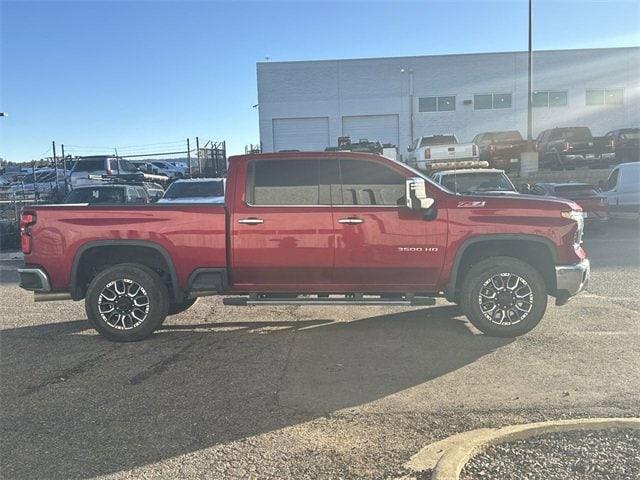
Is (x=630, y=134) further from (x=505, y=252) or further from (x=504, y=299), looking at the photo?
(x=504, y=299)

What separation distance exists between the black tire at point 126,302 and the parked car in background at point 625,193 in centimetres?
1281

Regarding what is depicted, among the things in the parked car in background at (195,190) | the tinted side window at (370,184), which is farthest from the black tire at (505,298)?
the parked car in background at (195,190)

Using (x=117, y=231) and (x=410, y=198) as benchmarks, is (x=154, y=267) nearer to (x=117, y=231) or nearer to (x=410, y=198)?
(x=117, y=231)

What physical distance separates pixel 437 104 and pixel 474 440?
36125 millimetres

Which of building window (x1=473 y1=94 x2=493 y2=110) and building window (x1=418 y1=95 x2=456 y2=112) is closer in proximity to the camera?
building window (x1=473 y1=94 x2=493 y2=110)

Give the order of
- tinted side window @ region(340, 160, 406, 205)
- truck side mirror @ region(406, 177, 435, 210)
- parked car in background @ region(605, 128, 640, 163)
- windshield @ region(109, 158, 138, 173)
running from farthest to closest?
parked car in background @ region(605, 128, 640, 163)
windshield @ region(109, 158, 138, 173)
tinted side window @ region(340, 160, 406, 205)
truck side mirror @ region(406, 177, 435, 210)

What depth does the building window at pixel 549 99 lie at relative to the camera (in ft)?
121

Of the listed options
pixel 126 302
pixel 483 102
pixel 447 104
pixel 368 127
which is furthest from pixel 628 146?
pixel 126 302

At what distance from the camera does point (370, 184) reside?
5934 millimetres

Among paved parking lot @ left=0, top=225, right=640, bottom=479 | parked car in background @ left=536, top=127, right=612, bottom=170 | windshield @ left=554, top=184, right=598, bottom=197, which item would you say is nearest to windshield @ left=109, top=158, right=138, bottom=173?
paved parking lot @ left=0, top=225, right=640, bottom=479

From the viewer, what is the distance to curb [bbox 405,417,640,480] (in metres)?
3.20

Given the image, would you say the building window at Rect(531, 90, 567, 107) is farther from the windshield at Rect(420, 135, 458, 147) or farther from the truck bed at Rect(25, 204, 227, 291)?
the truck bed at Rect(25, 204, 227, 291)

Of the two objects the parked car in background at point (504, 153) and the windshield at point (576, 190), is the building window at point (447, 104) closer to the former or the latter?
the parked car in background at point (504, 153)

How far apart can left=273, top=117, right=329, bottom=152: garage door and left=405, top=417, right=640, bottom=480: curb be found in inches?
1357
